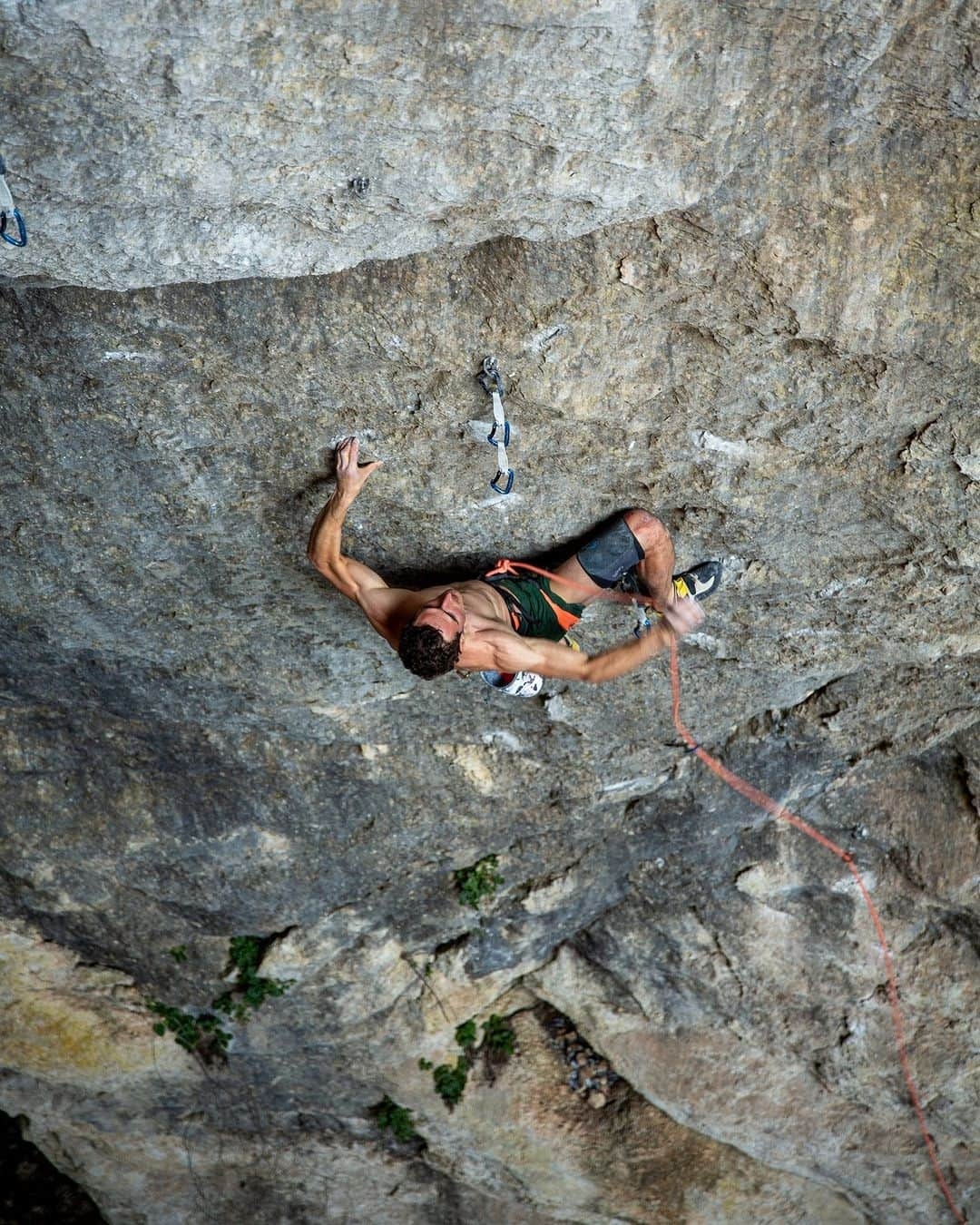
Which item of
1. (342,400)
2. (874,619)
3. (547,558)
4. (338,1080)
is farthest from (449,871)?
(342,400)

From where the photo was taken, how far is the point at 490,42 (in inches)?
112

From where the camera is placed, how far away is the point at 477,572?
4.54 metres

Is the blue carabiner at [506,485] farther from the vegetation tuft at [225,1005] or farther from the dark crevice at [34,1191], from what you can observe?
the dark crevice at [34,1191]

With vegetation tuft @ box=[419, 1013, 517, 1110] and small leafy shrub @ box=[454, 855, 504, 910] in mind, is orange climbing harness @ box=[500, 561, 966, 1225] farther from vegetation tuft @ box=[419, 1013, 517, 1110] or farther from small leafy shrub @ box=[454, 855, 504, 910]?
vegetation tuft @ box=[419, 1013, 517, 1110]

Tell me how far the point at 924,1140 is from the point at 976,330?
16.5 feet

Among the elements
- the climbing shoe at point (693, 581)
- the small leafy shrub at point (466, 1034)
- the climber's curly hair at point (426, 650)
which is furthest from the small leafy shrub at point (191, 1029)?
the climbing shoe at point (693, 581)

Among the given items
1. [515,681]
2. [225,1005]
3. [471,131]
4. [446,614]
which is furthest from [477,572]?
[225,1005]

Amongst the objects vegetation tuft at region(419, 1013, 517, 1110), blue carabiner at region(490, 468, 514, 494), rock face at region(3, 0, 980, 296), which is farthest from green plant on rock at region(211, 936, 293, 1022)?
rock face at region(3, 0, 980, 296)

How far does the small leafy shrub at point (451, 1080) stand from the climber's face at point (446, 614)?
3726 millimetres

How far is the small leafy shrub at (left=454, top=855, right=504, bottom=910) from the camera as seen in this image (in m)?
5.92

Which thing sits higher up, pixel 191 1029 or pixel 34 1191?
pixel 191 1029

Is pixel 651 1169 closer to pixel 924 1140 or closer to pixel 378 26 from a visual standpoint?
pixel 924 1140

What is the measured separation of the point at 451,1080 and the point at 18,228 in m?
5.33

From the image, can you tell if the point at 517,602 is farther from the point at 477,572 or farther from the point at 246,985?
the point at 246,985
